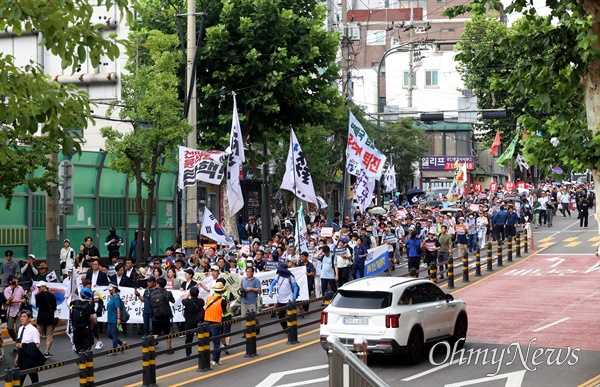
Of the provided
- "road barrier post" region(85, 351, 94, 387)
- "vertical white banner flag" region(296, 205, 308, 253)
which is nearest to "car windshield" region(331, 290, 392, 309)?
"road barrier post" region(85, 351, 94, 387)

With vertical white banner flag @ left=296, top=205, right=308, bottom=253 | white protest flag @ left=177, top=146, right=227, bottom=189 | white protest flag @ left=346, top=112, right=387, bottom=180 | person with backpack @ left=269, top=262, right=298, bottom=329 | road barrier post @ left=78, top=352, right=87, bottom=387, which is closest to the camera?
road barrier post @ left=78, top=352, right=87, bottom=387

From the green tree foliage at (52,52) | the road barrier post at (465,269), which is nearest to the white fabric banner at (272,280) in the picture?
the road barrier post at (465,269)

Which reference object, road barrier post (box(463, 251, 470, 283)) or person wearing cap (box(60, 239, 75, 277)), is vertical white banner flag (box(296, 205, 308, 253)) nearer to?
road barrier post (box(463, 251, 470, 283))

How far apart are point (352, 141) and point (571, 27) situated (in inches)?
823

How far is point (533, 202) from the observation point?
172 ft

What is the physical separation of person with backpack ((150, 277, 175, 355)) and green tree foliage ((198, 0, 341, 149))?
17285 millimetres

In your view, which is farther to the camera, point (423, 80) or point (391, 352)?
point (423, 80)

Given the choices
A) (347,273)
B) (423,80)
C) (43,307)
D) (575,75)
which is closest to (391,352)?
(575,75)

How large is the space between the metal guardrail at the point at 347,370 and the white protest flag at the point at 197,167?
20632 mm

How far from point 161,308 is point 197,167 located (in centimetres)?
840

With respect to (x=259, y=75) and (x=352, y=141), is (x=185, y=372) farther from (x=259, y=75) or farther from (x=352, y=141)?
(x=259, y=75)

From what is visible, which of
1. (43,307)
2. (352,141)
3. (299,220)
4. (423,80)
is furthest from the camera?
(423,80)

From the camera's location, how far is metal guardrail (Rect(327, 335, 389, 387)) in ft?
18.4

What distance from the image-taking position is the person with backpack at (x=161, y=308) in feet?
64.5
